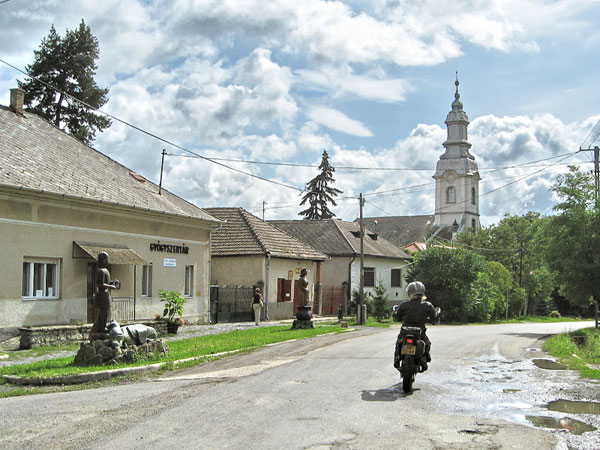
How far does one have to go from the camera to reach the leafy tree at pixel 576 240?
30.5 m

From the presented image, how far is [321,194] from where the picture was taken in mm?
66438

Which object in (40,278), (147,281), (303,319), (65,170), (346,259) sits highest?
(65,170)

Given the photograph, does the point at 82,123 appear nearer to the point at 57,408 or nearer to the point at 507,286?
the point at 507,286

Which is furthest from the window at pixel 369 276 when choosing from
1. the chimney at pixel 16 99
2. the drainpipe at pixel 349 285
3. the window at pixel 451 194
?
the window at pixel 451 194

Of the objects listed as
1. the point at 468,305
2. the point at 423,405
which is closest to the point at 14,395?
the point at 423,405

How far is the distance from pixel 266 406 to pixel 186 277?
1816 centimetres

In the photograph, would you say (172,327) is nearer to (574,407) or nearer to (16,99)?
(16,99)

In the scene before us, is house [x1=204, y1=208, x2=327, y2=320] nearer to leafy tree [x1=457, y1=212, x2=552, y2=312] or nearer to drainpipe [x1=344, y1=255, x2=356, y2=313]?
drainpipe [x1=344, y1=255, x2=356, y2=313]

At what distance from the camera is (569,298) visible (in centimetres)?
3206

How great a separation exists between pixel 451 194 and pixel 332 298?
52.4 meters

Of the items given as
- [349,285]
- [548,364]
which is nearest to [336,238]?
[349,285]

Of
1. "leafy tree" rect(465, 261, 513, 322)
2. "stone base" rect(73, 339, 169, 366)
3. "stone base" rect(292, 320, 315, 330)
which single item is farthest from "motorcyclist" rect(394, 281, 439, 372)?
"leafy tree" rect(465, 261, 513, 322)

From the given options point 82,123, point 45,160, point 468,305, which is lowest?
point 468,305

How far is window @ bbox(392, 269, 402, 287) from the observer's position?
48.2m
